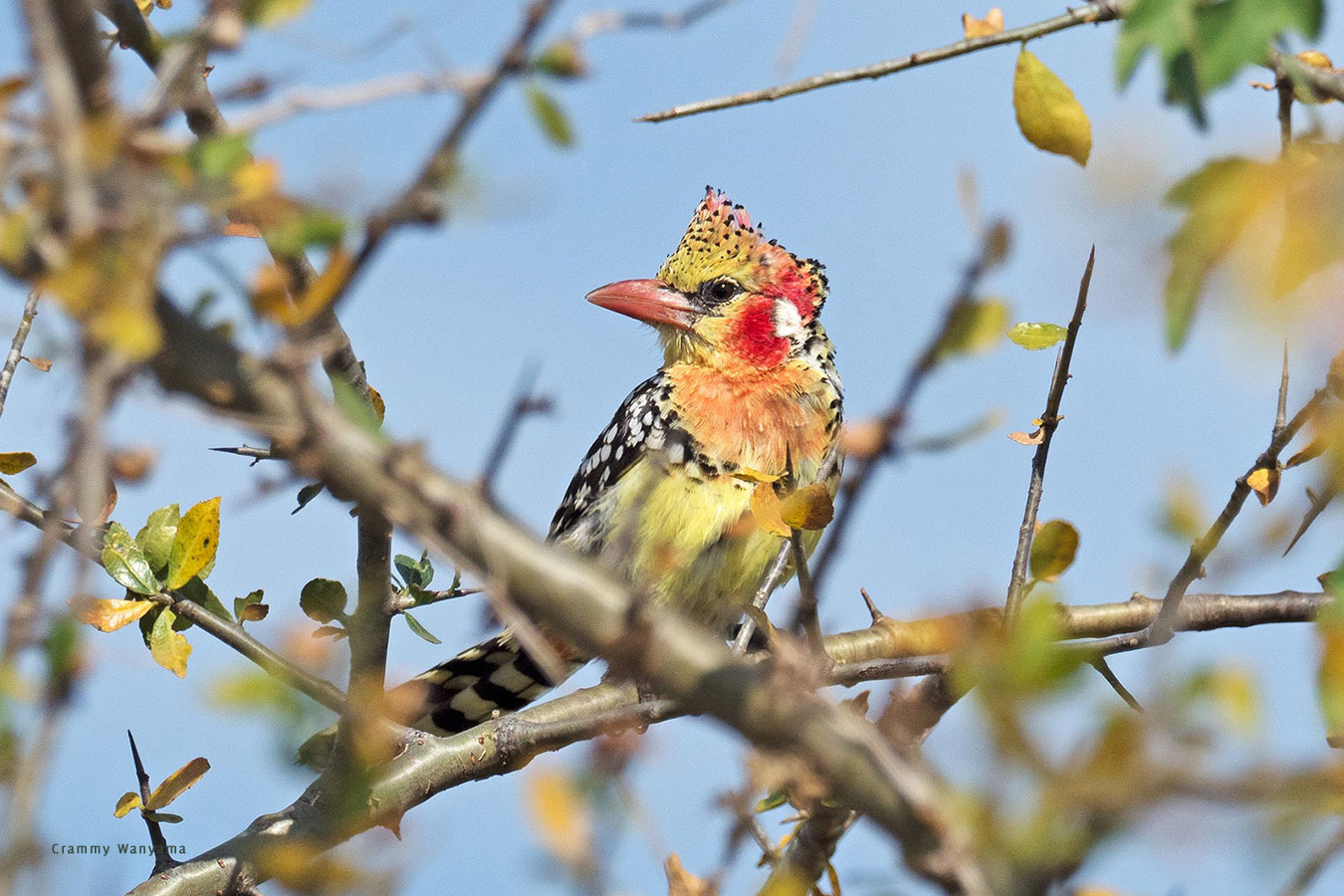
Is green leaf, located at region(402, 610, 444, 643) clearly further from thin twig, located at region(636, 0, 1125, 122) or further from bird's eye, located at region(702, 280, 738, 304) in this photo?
bird's eye, located at region(702, 280, 738, 304)

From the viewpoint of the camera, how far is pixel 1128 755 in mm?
1268

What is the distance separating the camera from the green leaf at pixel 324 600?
3305 millimetres

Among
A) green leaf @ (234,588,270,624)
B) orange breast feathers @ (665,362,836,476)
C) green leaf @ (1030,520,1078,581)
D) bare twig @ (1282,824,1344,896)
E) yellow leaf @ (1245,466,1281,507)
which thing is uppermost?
orange breast feathers @ (665,362,836,476)

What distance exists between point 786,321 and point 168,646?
3444 mm

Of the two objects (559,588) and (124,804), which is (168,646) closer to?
(124,804)

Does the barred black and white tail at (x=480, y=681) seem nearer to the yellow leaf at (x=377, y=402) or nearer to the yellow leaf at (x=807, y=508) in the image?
the yellow leaf at (x=377, y=402)

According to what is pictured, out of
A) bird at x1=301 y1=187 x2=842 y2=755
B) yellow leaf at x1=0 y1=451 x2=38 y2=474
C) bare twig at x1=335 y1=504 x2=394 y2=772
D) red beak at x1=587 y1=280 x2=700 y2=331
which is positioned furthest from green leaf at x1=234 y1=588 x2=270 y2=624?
red beak at x1=587 y1=280 x2=700 y2=331

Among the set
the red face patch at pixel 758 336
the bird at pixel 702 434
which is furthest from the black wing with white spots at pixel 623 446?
the red face patch at pixel 758 336

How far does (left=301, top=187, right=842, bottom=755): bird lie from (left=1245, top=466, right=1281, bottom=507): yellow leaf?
1733 millimetres

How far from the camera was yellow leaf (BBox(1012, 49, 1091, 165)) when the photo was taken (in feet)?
6.38

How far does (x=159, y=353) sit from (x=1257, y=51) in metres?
1.36

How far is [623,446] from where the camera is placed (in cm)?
551

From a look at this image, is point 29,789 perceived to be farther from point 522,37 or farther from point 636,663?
point 522,37

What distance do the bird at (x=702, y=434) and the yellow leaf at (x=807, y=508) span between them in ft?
Answer: 6.75
